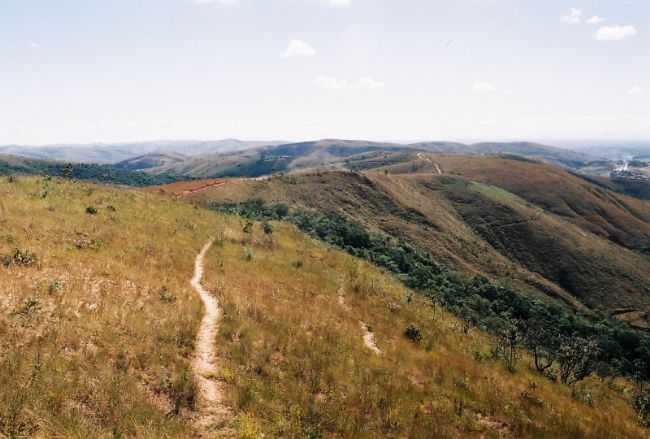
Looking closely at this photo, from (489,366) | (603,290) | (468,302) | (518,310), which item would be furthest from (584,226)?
(489,366)

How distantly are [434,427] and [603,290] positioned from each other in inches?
3614

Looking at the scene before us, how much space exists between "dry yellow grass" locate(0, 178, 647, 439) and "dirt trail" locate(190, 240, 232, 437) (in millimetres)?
279

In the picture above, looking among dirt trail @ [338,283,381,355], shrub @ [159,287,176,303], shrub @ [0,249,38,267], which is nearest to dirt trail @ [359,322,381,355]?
dirt trail @ [338,283,381,355]

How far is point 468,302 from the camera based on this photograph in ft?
147

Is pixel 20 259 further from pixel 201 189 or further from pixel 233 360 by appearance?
pixel 201 189

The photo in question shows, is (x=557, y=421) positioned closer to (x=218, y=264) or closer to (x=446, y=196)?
(x=218, y=264)

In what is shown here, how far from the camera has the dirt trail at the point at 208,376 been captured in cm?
842

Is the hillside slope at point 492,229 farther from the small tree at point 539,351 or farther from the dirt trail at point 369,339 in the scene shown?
the dirt trail at point 369,339

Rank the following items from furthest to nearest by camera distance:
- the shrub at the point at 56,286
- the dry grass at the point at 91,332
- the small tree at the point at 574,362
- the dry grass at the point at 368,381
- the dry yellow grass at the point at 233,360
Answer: the small tree at the point at 574,362 → the shrub at the point at 56,286 → the dry grass at the point at 368,381 → the dry yellow grass at the point at 233,360 → the dry grass at the point at 91,332

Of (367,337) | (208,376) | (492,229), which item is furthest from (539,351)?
(492,229)

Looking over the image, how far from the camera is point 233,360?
11.2m

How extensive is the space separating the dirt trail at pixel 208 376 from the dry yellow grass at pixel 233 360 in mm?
279

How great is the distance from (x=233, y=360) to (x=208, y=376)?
1.17 metres

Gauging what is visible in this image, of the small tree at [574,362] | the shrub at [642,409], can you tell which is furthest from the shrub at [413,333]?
the shrub at [642,409]
